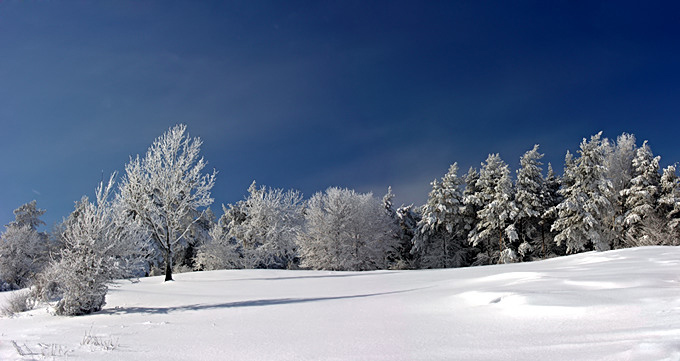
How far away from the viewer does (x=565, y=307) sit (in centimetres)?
547

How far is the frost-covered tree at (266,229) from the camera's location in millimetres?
37406

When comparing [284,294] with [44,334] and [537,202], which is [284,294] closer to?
[44,334]

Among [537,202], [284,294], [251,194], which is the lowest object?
[284,294]

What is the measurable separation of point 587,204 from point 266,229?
29.7m

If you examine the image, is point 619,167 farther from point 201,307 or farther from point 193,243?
point 193,243

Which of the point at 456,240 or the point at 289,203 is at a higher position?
the point at 289,203

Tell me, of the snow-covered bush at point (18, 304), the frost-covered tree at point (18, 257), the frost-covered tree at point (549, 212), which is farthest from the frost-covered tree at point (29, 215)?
the frost-covered tree at point (549, 212)

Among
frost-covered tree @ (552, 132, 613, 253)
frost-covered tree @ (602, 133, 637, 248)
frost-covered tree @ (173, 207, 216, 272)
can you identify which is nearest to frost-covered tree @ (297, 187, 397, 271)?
frost-covered tree @ (173, 207, 216, 272)

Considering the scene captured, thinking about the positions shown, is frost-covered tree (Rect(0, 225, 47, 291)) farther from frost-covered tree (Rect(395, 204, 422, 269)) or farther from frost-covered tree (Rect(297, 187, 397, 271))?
frost-covered tree (Rect(395, 204, 422, 269))

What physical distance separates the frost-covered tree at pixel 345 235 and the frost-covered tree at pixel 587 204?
16.6 meters

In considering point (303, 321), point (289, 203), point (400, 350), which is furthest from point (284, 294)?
point (289, 203)

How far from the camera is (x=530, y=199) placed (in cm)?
3672

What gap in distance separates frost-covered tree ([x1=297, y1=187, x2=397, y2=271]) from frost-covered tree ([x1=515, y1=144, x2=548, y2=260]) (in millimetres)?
12980

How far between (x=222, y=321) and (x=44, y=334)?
307 cm
